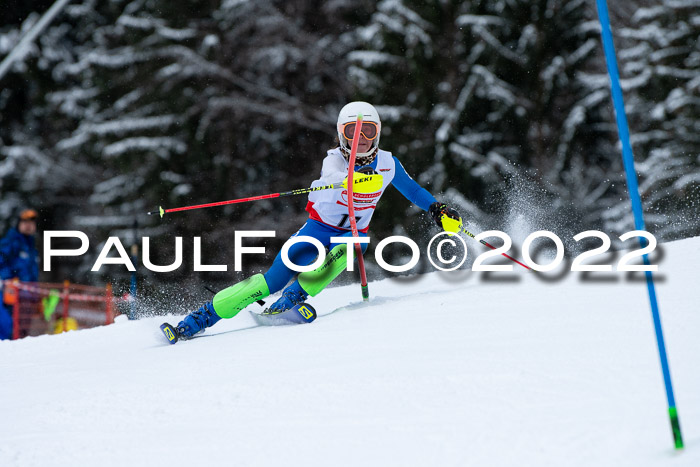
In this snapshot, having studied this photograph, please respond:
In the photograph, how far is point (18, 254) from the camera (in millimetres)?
8211

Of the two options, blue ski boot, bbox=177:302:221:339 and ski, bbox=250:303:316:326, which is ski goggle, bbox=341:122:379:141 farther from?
blue ski boot, bbox=177:302:221:339

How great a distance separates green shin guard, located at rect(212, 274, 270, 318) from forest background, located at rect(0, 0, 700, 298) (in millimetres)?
8761

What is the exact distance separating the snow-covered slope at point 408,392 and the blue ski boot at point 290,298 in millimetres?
513

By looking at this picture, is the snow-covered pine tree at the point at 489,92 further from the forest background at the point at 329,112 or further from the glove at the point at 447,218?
the glove at the point at 447,218

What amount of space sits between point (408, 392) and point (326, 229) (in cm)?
228

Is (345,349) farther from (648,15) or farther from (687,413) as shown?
(648,15)

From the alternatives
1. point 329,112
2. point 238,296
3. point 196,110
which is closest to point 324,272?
point 238,296

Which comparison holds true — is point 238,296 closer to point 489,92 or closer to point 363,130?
point 363,130

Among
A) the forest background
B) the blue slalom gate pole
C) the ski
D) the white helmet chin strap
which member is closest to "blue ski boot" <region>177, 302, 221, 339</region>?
the ski

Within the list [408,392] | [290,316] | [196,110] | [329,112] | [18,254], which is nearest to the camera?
[408,392]

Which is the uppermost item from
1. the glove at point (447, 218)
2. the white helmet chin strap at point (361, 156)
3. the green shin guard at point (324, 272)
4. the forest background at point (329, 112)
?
the forest background at point (329, 112)

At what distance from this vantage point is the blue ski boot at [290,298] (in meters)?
4.48

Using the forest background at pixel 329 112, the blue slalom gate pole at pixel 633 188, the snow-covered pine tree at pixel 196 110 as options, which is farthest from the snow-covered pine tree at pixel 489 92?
the blue slalom gate pole at pixel 633 188

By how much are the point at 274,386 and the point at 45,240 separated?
14.5 metres
